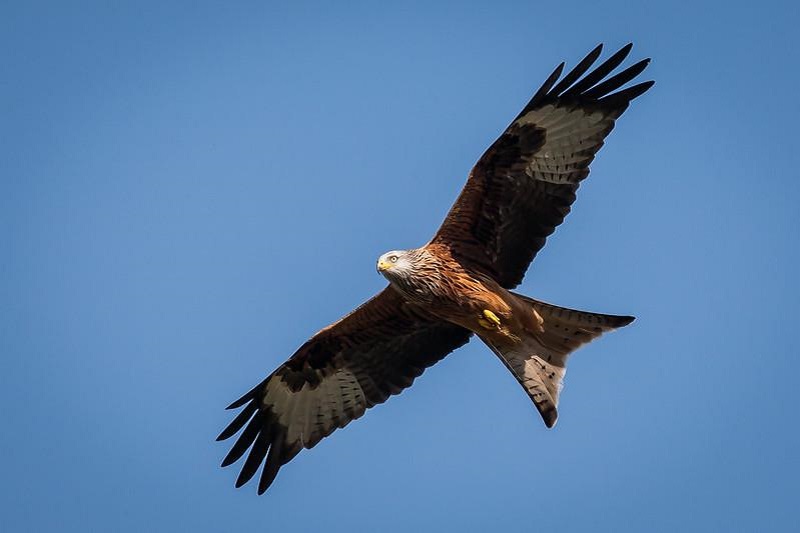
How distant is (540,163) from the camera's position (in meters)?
11.2

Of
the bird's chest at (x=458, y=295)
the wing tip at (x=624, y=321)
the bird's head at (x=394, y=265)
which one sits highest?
the bird's head at (x=394, y=265)

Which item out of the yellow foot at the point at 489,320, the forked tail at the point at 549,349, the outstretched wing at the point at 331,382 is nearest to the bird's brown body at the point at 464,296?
the yellow foot at the point at 489,320

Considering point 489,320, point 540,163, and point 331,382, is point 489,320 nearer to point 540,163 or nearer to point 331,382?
point 540,163

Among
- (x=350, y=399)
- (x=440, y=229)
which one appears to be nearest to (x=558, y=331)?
(x=440, y=229)

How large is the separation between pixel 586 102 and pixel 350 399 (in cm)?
383

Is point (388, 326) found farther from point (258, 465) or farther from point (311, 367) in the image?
point (258, 465)

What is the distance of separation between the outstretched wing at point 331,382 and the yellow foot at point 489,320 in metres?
0.80

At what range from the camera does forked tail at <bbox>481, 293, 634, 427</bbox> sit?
1130cm

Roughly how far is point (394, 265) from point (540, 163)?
5.49ft

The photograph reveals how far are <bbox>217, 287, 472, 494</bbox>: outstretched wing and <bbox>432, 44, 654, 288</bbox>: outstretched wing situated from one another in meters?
1.21

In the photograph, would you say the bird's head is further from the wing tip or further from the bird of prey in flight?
the wing tip

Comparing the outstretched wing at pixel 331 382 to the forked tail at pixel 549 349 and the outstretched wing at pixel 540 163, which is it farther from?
the outstretched wing at pixel 540 163

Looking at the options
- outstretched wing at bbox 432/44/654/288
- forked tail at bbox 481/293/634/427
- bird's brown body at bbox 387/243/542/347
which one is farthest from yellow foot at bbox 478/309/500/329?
outstretched wing at bbox 432/44/654/288

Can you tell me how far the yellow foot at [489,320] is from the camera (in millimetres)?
11195
